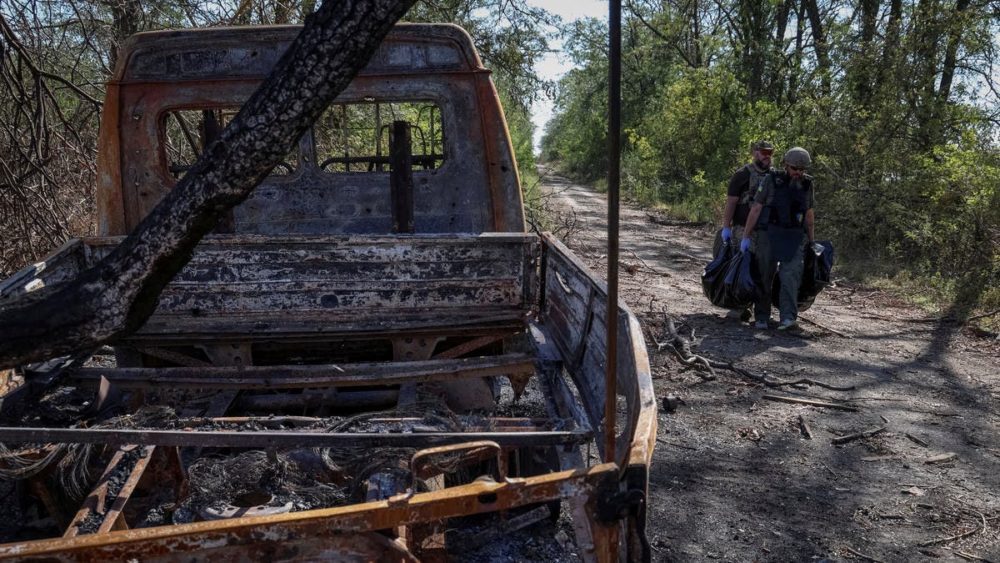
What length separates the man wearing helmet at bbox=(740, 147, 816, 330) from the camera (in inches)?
280

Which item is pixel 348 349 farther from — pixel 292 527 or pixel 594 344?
pixel 292 527

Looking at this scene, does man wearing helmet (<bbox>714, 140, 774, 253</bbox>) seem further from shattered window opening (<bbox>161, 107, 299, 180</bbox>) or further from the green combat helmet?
shattered window opening (<bbox>161, 107, 299, 180</bbox>)

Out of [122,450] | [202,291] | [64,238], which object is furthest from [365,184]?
[64,238]

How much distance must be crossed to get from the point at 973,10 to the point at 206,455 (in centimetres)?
1264

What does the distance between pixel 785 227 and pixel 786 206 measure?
0.63ft

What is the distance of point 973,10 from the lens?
1152 cm

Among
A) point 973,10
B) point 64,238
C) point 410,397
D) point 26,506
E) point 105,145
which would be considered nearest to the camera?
point 26,506

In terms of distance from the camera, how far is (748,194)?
7.65 meters

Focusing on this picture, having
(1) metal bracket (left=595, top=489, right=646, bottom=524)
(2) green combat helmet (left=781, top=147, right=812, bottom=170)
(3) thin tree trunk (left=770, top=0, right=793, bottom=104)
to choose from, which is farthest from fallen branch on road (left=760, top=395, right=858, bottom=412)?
(3) thin tree trunk (left=770, top=0, right=793, bottom=104)

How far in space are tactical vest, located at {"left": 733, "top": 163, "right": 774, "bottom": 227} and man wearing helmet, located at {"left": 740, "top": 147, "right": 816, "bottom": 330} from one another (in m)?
0.20

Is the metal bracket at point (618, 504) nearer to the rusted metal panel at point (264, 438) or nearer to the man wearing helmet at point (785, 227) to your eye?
the rusted metal panel at point (264, 438)

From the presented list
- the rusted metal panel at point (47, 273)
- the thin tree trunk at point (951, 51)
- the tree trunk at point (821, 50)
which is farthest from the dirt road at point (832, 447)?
the tree trunk at point (821, 50)

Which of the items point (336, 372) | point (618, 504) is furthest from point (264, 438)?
point (618, 504)

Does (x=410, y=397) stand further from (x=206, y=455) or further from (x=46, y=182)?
(x=46, y=182)
